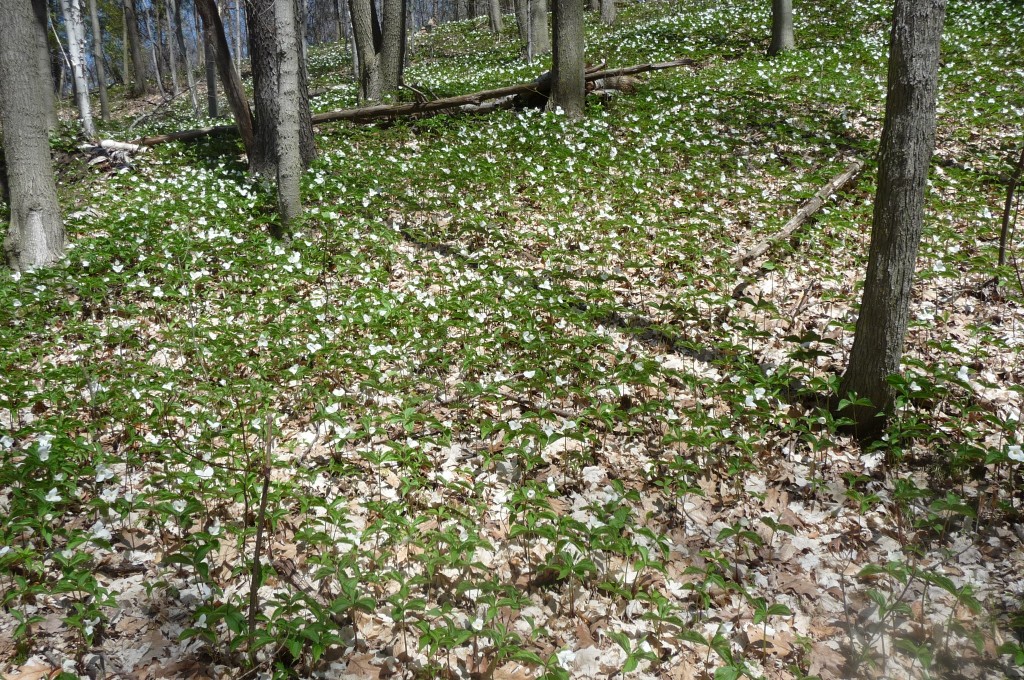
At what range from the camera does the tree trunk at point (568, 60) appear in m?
8.88

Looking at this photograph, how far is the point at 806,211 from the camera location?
6469mm

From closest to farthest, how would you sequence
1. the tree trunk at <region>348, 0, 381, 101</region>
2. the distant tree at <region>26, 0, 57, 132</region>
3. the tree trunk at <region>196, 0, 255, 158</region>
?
the tree trunk at <region>196, 0, 255, 158</region>, the distant tree at <region>26, 0, 57, 132</region>, the tree trunk at <region>348, 0, 381, 101</region>

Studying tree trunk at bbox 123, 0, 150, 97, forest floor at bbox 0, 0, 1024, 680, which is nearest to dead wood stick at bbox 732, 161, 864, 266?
forest floor at bbox 0, 0, 1024, 680

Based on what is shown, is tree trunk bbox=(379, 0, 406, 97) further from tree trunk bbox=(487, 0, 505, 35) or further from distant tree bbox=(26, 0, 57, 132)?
tree trunk bbox=(487, 0, 505, 35)

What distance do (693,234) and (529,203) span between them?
215cm

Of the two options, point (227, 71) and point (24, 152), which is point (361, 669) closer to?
point (24, 152)

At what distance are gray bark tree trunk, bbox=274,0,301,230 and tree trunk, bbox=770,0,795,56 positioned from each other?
10507 millimetres

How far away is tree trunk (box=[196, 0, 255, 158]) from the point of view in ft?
24.5

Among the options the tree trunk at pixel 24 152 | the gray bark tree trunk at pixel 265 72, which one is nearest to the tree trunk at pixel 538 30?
the gray bark tree trunk at pixel 265 72

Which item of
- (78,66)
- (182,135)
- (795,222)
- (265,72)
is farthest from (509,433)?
(78,66)

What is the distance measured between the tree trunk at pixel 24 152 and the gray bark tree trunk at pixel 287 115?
222 centimetres

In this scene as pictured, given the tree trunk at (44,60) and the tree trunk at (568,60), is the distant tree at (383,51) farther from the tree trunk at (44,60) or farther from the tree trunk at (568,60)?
the tree trunk at (44,60)

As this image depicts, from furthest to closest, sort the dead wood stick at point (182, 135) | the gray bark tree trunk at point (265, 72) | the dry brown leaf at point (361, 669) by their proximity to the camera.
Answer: the dead wood stick at point (182, 135)
the gray bark tree trunk at point (265, 72)
the dry brown leaf at point (361, 669)

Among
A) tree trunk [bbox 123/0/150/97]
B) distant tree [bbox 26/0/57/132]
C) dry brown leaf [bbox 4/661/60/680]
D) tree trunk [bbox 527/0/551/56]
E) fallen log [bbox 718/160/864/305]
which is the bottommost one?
dry brown leaf [bbox 4/661/60/680]
